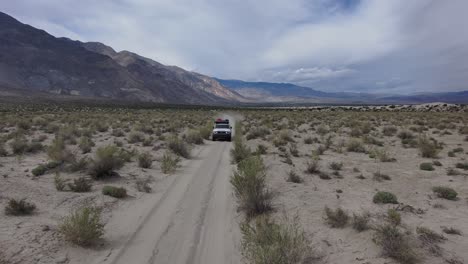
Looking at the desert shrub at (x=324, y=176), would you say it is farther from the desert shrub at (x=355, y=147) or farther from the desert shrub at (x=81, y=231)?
the desert shrub at (x=81, y=231)

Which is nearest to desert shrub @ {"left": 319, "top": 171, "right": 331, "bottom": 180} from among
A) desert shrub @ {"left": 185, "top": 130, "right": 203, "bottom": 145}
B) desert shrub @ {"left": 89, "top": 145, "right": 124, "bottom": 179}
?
desert shrub @ {"left": 89, "top": 145, "right": 124, "bottom": 179}

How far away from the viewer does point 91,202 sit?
350 inches

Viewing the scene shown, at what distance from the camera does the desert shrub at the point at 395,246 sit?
5.40m

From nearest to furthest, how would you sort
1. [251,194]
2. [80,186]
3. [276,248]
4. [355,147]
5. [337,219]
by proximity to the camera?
[276,248] < [337,219] < [251,194] < [80,186] < [355,147]

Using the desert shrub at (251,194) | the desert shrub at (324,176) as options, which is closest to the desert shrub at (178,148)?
the desert shrub at (324,176)

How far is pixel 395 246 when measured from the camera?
5.61 metres

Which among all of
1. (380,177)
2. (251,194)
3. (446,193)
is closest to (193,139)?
(380,177)

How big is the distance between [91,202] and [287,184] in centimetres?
589

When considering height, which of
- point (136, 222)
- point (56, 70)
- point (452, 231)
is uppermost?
point (56, 70)

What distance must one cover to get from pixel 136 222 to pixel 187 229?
131 cm

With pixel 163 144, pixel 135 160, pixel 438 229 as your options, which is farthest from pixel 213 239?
pixel 163 144

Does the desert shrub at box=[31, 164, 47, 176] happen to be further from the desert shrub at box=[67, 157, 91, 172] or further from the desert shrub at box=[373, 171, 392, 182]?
the desert shrub at box=[373, 171, 392, 182]

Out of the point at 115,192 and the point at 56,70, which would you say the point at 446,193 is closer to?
the point at 115,192

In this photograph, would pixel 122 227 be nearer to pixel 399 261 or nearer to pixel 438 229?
pixel 399 261
